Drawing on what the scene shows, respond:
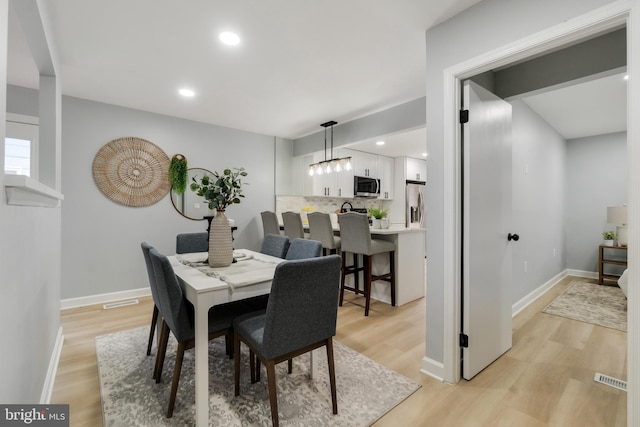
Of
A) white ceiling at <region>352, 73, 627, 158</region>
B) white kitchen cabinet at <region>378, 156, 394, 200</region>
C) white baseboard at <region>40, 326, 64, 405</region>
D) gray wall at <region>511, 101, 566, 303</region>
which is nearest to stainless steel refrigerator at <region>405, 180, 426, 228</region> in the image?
white kitchen cabinet at <region>378, 156, 394, 200</region>

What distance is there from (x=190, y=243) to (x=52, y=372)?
1.24m

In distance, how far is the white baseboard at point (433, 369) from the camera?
6.16 ft

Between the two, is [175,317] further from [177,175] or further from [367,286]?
[177,175]

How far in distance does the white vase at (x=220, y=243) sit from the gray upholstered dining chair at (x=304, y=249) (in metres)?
0.54

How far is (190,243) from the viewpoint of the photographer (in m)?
2.70

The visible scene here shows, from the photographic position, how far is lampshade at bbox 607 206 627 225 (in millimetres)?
3760

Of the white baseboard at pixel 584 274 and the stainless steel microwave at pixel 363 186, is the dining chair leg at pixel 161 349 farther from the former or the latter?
the white baseboard at pixel 584 274

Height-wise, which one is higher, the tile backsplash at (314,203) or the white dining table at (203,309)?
the tile backsplash at (314,203)

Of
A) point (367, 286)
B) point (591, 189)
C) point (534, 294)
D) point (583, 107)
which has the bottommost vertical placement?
point (534, 294)

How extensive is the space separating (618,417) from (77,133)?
200 inches

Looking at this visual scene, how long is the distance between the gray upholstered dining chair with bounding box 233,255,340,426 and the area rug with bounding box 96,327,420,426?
165mm

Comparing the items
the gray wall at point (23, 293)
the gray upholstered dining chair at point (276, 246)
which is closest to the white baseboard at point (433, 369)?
the gray upholstered dining chair at point (276, 246)

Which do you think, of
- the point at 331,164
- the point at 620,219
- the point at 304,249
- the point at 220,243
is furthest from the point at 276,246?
the point at 620,219

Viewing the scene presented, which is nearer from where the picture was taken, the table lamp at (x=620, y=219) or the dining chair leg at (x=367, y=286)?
the dining chair leg at (x=367, y=286)
